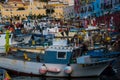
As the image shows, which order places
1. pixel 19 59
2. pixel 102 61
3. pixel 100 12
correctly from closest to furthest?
pixel 102 61 < pixel 19 59 < pixel 100 12

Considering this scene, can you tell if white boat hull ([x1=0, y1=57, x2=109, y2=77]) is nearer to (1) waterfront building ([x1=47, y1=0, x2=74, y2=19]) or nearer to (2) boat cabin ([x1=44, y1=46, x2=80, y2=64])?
(2) boat cabin ([x1=44, y1=46, x2=80, y2=64])

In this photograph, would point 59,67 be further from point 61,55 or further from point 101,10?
point 101,10

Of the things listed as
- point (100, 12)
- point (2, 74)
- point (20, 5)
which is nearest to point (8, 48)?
point (2, 74)

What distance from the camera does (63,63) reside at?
3173cm

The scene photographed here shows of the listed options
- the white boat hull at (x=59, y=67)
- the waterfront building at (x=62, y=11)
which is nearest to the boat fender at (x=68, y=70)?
the white boat hull at (x=59, y=67)

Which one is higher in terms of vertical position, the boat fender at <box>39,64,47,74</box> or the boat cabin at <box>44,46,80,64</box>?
the boat cabin at <box>44,46,80,64</box>

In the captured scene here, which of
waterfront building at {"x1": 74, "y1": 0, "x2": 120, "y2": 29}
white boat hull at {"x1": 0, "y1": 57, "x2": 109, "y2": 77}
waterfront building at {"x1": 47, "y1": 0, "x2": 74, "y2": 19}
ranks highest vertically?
white boat hull at {"x1": 0, "y1": 57, "x2": 109, "y2": 77}

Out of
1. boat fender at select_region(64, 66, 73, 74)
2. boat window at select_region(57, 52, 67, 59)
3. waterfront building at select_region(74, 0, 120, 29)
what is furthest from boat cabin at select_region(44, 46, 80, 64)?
waterfront building at select_region(74, 0, 120, 29)

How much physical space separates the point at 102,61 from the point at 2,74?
326 inches

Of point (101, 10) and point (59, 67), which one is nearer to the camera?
point (59, 67)

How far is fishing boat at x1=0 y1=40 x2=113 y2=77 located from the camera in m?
31.3

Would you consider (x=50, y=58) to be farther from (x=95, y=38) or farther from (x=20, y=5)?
(x=20, y=5)

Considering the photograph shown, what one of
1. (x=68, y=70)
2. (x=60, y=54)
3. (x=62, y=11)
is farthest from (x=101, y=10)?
(x=62, y=11)

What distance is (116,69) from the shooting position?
34.5 metres
